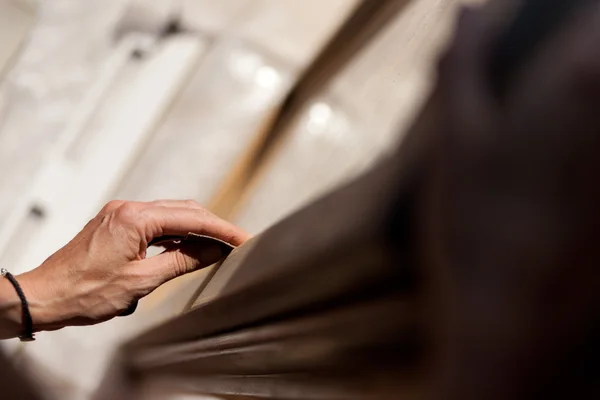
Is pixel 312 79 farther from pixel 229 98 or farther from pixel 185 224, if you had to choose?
pixel 185 224

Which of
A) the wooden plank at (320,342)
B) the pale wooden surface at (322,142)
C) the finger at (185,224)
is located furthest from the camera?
the pale wooden surface at (322,142)

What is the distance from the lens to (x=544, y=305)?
13 cm

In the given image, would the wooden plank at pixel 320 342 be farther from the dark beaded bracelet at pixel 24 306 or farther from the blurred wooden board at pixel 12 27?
the blurred wooden board at pixel 12 27

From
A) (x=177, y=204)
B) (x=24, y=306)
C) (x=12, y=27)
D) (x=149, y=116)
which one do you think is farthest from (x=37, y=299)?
(x=12, y=27)

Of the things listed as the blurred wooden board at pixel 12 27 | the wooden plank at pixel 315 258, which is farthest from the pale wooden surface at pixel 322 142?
the blurred wooden board at pixel 12 27

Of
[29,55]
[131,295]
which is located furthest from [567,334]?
[29,55]

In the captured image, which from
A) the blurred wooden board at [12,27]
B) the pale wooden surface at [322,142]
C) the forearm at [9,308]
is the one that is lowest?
the forearm at [9,308]

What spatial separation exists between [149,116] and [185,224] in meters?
0.43

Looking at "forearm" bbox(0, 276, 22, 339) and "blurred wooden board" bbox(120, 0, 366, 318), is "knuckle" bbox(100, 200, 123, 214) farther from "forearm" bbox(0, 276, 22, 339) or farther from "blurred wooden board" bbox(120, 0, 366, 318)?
"blurred wooden board" bbox(120, 0, 366, 318)

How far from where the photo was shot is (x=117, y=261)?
406 mm

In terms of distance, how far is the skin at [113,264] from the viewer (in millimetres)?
399

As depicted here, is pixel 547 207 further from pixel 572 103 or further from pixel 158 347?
pixel 158 347

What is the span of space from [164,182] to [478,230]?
646 millimetres

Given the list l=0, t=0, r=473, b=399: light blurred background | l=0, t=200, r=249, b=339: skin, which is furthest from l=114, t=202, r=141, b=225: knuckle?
l=0, t=0, r=473, b=399: light blurred background
